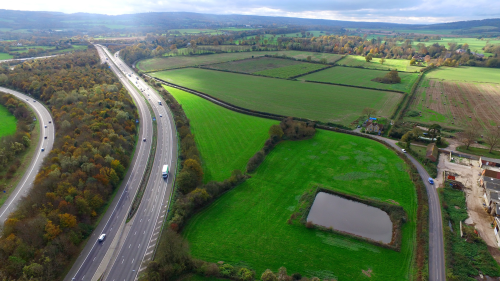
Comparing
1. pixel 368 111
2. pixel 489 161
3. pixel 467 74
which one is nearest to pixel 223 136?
pixel 368 111

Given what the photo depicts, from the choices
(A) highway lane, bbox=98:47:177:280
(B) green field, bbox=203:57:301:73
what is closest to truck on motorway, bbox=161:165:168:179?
(A) highway lane, bbox=98:47:177:280

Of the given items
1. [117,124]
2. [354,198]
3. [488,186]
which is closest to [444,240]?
[354,198]

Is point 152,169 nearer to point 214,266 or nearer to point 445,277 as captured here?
point 214,266

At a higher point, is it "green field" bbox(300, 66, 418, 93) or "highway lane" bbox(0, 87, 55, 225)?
"green field" bbox(300, 66, 418, 93)

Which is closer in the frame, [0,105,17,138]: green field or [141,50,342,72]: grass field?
[0,105,17,138]: green field

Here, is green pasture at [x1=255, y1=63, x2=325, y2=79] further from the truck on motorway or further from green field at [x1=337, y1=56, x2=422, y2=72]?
the truck on motorway

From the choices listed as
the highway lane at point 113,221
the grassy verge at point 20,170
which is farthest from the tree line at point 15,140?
the highway lane at point 113,221

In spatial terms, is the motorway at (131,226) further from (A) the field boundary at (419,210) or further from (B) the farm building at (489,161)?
(B) the farm building at (489,161)
